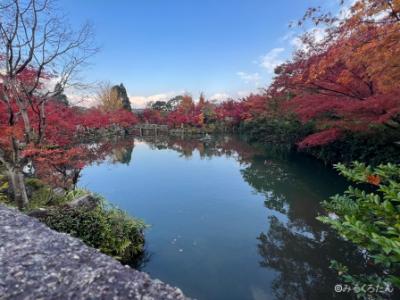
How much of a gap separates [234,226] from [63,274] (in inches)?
147

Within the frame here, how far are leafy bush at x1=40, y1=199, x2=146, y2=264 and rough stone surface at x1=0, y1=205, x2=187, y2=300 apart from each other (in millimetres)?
782

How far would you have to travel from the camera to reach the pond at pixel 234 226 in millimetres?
3596

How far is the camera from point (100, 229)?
3.77m

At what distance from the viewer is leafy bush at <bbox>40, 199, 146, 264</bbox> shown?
3615mm

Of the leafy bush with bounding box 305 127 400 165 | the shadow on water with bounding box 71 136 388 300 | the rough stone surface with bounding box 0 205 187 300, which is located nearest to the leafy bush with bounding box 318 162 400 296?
the rough stone surface with bounding box 0 205 187 300

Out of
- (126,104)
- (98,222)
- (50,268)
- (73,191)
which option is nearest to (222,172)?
(73,191)

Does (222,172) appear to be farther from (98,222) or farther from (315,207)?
(98,222)

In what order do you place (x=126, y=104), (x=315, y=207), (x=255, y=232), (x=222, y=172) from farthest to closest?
(x=126, y=104) < (x=222, y=172) < (x=315, y=207) < (x=255, y=232)

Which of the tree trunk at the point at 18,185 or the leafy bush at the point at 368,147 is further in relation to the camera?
the leafy bush at the point at 368,147

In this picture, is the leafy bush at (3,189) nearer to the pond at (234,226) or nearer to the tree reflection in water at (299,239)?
the pond at (234,226)

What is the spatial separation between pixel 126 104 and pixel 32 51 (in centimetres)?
3202

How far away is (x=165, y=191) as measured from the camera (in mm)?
7652

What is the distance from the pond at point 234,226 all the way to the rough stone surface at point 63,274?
152 centimetres

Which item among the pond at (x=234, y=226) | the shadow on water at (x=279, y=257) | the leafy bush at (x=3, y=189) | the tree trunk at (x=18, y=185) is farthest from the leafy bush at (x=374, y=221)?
the leafy bush at (x=3, y=189)
